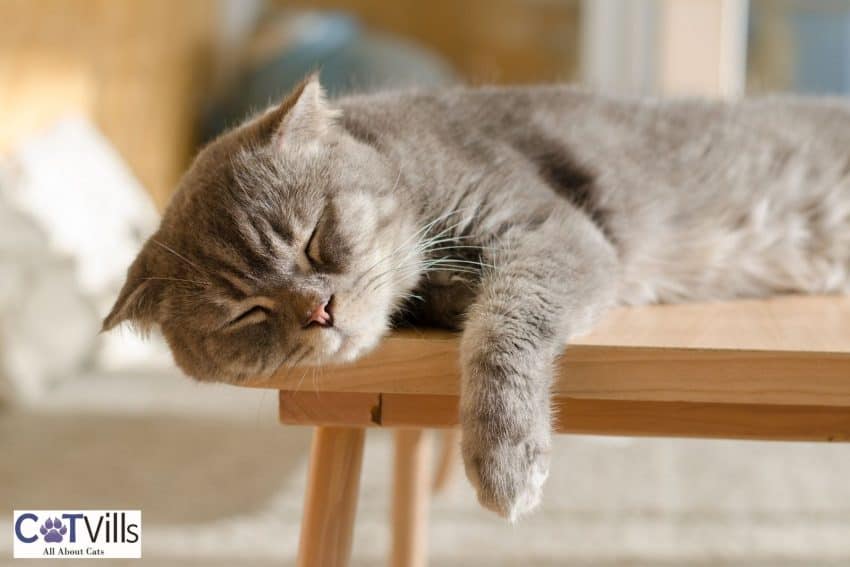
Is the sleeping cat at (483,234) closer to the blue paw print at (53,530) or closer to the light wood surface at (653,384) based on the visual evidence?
the light wood surface at (653,384)

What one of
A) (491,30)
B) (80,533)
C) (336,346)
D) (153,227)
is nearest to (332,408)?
(336,346)

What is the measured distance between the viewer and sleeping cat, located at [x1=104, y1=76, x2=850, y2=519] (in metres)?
0.90

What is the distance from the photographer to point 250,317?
0.94 m

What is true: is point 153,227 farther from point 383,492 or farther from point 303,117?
point 303,117

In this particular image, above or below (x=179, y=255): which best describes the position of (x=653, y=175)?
above

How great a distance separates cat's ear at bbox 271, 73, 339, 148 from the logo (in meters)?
0.54

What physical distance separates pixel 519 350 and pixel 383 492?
115 cm

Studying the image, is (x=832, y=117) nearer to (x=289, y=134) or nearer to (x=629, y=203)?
(x=629, y=203)

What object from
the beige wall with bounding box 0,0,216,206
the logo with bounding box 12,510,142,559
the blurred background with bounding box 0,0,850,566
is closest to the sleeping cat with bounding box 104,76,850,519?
the logo with bounding box 12,510,142,559

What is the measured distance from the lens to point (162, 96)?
314 centimetres

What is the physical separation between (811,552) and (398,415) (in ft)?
3.74

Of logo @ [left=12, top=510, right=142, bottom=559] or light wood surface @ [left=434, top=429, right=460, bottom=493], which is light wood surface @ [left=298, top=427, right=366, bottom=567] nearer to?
logo @ [left=12, top=510, right=142, bottom=559]

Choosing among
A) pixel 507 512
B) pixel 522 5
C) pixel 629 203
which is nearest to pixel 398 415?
pixel 507 512

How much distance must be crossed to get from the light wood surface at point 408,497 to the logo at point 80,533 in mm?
372
